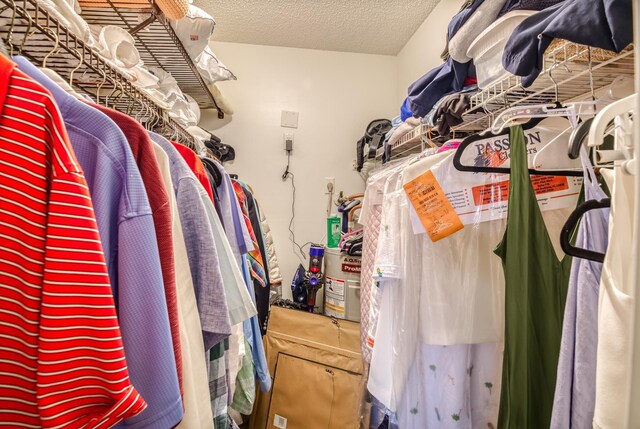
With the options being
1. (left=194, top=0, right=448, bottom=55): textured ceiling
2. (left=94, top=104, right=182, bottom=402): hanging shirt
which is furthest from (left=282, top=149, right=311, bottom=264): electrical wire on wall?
(left=94, top=104, right=182, bottom=402): hanging shirt

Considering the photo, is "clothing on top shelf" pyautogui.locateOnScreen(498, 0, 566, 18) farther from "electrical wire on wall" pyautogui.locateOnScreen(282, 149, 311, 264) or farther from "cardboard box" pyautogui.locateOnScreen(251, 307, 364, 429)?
"electrical wire on wall" pyautogui.locateOnScreen(282, 149, 311, 264)

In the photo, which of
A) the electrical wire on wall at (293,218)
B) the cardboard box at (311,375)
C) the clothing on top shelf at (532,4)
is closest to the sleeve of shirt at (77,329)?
the clothing on top shelf at (532,4)

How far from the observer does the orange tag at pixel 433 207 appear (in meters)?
0.73

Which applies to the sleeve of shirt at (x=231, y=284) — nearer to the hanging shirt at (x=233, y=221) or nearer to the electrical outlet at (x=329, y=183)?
the hanging shirt at (x=233, y=221)

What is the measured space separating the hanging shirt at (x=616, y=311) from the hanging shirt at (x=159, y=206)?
57 cm

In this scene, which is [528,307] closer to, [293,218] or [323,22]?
[293,218]

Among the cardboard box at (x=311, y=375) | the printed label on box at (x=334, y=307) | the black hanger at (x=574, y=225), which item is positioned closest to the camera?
the black hanger at (x=574, y=225)

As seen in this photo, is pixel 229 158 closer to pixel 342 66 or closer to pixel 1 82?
pixel 342 66

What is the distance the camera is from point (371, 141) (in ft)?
6.63

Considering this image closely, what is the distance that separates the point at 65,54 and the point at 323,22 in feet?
5.46

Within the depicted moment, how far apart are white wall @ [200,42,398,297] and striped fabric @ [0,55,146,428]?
6.33 ft

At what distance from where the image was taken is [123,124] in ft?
1.61

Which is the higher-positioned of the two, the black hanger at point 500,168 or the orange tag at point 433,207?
the black hanger at point 500,168

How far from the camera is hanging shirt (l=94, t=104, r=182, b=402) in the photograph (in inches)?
18.2
